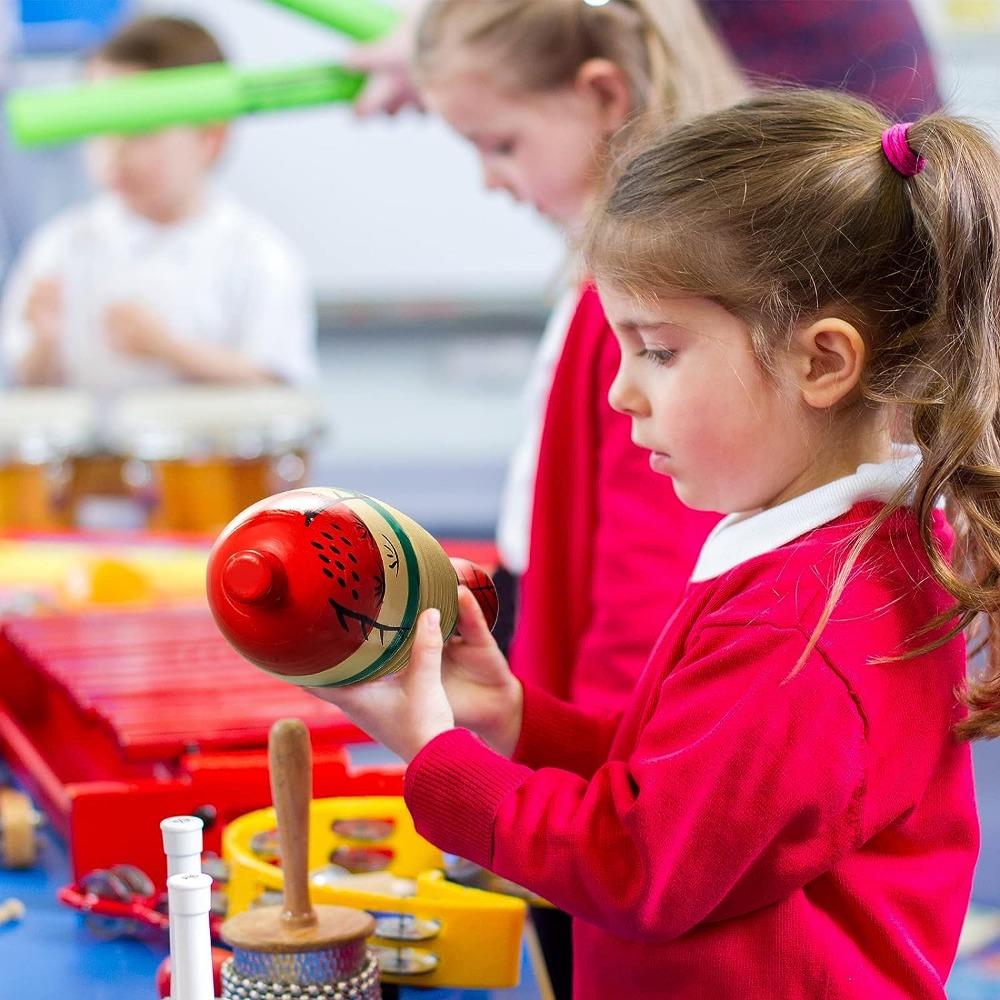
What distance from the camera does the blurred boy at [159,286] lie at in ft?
10.8

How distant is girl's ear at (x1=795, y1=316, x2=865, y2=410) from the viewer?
834mm

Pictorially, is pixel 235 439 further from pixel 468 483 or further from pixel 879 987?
pixel 879 987

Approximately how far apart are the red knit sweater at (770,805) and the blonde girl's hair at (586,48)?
2.03 feet

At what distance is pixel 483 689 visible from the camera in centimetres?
96

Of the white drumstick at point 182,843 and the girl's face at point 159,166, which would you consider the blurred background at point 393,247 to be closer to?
the girl's face at point 159,166

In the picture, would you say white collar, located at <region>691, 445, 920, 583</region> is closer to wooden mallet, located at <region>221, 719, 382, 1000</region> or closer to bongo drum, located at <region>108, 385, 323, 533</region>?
wooden mallet, located at <region>221, 719, 382, 1000</region>

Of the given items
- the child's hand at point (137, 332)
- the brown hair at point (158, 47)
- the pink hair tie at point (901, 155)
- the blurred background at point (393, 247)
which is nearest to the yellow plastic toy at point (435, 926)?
the pink hair tie at point (901, 155)

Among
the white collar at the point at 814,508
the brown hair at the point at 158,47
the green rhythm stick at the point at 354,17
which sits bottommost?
the white collar at the point at 814,508

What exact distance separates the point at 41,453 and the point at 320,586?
2314mm

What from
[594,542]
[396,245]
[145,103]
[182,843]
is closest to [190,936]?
[182,843]

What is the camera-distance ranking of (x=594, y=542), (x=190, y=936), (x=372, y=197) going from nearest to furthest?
1. (x=190, y=936)
2. (x=594, y=542)
3. (x=372, y=197)

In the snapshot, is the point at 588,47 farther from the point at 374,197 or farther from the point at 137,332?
the point at 374,197

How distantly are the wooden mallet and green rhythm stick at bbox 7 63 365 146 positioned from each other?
44.4 inches

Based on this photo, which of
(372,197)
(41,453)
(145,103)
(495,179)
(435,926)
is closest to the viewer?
(435,926)
